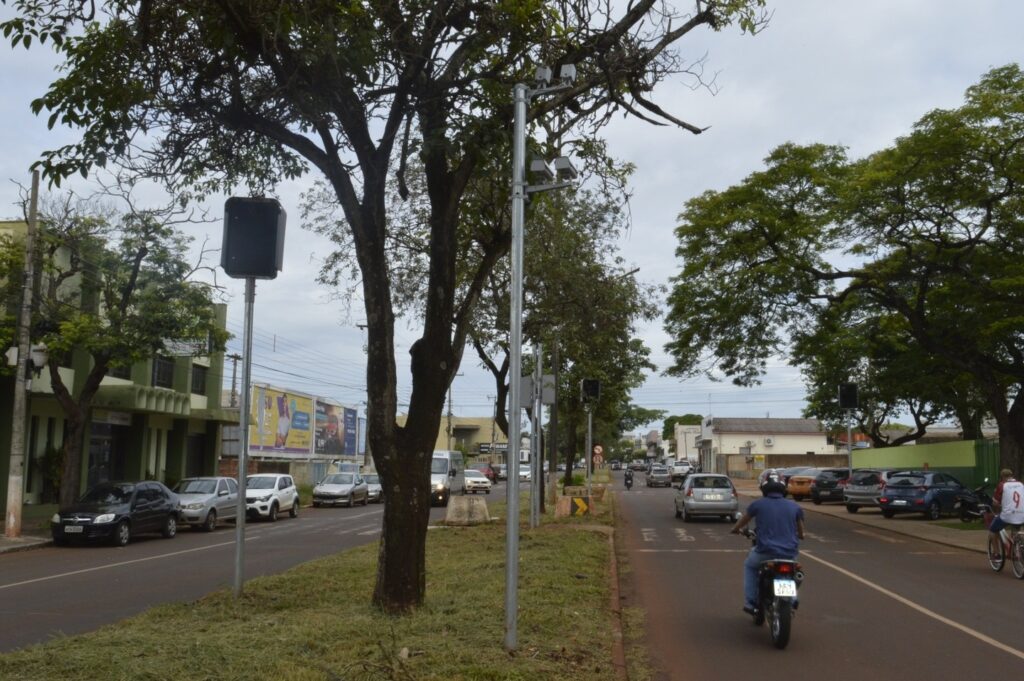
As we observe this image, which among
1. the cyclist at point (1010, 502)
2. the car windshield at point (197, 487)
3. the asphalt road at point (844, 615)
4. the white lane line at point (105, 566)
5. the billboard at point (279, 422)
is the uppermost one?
the billboard at point (279, 422)

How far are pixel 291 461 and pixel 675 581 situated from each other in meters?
39.6

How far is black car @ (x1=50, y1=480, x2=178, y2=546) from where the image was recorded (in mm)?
21078

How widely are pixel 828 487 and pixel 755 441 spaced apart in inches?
2136

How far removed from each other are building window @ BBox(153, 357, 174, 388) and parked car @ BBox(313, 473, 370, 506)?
720 cm

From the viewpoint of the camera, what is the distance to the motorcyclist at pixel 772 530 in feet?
31.3

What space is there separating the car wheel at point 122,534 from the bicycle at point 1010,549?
17633 millimetres

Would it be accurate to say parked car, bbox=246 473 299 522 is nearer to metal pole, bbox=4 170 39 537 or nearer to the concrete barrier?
the concrete barrier

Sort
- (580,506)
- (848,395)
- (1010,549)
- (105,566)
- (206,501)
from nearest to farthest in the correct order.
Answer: (1010,549)
(105,566)
(580,506)
(206,501)
(848,395)

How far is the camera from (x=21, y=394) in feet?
69.4

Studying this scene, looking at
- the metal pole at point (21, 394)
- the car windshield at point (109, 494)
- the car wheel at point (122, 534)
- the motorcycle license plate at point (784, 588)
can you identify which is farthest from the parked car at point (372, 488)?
the motorcycle license plate at point (784, 588)

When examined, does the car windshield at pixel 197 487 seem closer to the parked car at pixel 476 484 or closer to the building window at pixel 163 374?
the building window at pixel 163 374

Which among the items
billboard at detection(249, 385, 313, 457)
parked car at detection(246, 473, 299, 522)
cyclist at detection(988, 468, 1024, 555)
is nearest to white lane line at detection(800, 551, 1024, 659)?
cyclist at detection(988, 468, 1024, 555)

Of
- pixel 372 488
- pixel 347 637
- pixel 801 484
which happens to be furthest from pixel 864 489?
pixel 347 637

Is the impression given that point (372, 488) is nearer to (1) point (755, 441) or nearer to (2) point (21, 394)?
(2) point (21, 394)
